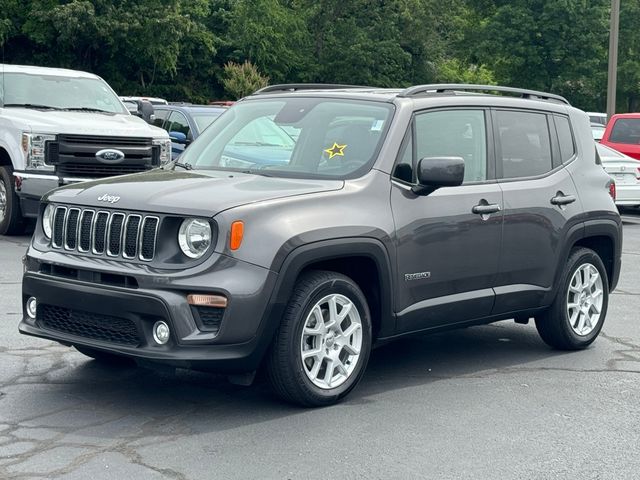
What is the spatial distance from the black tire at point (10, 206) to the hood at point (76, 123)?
0.67 metres

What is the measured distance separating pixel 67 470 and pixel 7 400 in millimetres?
1328

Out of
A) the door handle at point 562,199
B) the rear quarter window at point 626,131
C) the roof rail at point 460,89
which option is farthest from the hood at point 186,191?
the rear quarter window at point 626,131

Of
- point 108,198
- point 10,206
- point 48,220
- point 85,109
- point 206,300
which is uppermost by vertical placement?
point 108,198

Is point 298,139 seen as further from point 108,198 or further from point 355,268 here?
point 108,198

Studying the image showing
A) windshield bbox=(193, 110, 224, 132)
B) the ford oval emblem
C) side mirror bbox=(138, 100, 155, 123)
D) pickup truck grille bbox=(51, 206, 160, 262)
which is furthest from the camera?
windshield bbox=(193, 110, 224, 132)

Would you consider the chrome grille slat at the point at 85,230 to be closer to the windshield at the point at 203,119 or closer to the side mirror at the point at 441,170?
the side mirror at the point at 441,170

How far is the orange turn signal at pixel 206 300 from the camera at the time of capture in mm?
5699

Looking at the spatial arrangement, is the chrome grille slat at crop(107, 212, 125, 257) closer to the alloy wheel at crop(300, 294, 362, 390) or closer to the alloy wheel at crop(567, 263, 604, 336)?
the alloy wheel at crop(300, 294, 362, 390)

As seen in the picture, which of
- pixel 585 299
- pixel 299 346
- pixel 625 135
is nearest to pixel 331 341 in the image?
pixel 299 346

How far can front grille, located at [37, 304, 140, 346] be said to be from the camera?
588cm

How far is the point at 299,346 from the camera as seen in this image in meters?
6.01

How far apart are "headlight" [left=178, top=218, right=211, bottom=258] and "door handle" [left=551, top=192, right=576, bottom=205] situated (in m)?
2.76

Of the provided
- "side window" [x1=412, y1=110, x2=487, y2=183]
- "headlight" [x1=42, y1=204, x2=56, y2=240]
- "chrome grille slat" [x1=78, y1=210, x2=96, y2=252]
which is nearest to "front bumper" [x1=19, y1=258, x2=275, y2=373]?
"chrome grille slat" [x1=78, y1=210, x2=96, y2=252]

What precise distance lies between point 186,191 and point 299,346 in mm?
1011
